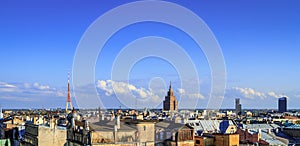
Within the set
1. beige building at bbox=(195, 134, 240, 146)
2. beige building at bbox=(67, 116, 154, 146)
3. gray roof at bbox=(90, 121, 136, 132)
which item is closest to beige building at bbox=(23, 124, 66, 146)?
beige building at bbox=(67, 116, 154, 146)

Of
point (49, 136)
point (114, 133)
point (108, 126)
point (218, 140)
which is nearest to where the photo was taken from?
point (114, 133)

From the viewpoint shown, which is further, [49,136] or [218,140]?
[49,136]

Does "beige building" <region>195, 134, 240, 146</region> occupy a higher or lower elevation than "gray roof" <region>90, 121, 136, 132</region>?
lower

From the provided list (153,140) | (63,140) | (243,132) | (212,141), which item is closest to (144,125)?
(153,140)

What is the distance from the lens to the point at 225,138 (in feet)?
158

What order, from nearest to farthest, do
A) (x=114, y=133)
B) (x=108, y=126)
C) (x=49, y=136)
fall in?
(x=114, y=133)
(x=108, y=126)
(x=49, y=136)

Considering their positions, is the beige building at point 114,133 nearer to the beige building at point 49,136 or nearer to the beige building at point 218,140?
the beige building at point 49,136

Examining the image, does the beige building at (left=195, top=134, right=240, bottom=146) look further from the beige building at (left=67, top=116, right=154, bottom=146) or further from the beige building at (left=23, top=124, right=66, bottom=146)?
the beige building at (left=23, top=124, right=66, bottom=146)

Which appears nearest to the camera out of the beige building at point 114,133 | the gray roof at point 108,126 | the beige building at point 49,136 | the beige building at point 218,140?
the beige building at point 114,133

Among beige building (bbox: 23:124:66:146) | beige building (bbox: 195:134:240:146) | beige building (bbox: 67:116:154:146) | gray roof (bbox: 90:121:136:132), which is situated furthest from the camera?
beige building (bbox: 23:124:66:146)

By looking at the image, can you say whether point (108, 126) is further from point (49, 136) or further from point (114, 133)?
point (49, 136)

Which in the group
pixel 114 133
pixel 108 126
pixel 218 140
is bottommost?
pixel 218 140

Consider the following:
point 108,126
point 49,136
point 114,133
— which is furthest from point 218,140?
point 49,136

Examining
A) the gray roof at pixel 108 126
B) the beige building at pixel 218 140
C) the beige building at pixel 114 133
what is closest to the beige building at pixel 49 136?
the beige building at pixel 114 133
